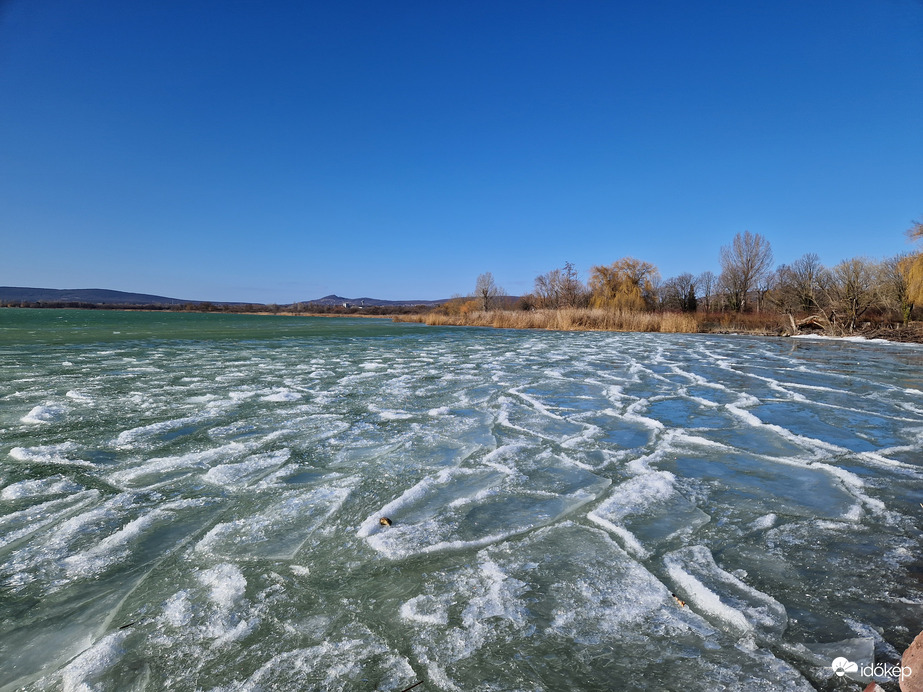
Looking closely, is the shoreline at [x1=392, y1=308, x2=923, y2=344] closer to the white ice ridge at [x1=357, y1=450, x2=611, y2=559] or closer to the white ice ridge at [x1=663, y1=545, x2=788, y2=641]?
the white ice ridge at [x1=357, y1=450, x2=611, y2=559]

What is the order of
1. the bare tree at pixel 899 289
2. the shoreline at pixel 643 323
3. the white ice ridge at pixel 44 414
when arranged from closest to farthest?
1. the white ice ridge at pixel 44 414
2. the bare tree at pixel 899 289
3. the shoreline at pixel 643 323

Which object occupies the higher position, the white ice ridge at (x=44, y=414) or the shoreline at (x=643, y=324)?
the shoreline at (x=643, y=324)

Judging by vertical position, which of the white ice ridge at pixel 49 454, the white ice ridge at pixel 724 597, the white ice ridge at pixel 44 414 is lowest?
the white ice ridge at pixel 724 597

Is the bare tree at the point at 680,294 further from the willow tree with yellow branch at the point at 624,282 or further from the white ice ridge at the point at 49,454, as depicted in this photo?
the white ice ridge at the point at 49,454

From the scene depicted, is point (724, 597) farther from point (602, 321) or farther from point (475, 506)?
point (602, 321)

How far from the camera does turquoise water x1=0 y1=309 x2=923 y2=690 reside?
1.21 m

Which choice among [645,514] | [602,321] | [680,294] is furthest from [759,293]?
[645,514]

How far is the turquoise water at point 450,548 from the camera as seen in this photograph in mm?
1209

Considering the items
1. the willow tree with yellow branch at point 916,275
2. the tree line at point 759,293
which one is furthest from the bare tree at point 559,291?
the willow tree with yellow branch at point 916,275

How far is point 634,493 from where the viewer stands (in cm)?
237

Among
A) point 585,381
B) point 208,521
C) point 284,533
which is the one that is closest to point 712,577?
point 284,533

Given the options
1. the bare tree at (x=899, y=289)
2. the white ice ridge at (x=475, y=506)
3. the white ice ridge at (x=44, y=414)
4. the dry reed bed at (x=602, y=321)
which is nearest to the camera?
the white ice ridge at (x=475, y=506)

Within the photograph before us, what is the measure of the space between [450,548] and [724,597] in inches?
37.8

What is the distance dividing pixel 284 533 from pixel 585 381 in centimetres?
486
